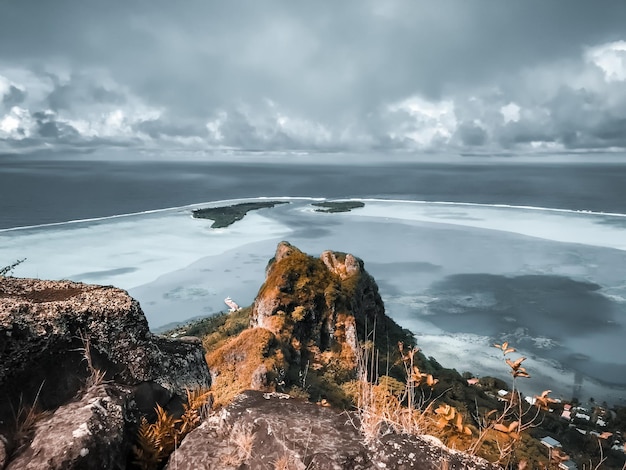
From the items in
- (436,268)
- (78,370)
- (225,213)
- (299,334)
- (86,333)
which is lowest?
(436,268)

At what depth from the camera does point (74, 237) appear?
55.6m

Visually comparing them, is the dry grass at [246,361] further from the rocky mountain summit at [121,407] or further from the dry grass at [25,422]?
the dry grass at [25,422]

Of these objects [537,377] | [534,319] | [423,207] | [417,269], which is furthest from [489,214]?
[537,377]

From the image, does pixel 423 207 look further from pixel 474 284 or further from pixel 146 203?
pixel 146 203

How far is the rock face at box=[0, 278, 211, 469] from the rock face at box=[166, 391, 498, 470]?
0.63m

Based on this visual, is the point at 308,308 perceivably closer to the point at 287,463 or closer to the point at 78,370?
the point at 78,370

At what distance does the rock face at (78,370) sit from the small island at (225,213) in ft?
201

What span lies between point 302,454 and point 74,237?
60424 millimetres

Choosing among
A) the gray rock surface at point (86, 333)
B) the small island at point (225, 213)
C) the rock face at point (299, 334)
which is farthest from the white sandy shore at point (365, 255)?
the gray rock surface at point (86, 333)

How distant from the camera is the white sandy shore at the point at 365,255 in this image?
2816 centimetres

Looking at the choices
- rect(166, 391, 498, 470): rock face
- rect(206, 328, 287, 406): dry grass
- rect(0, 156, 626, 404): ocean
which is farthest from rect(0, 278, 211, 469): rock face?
Result: rect(0, 156, 626, 404): ocean

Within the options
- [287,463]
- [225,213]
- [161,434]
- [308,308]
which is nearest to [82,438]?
[161,434]

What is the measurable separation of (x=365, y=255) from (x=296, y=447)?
44530 millimetres

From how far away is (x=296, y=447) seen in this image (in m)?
3.39
